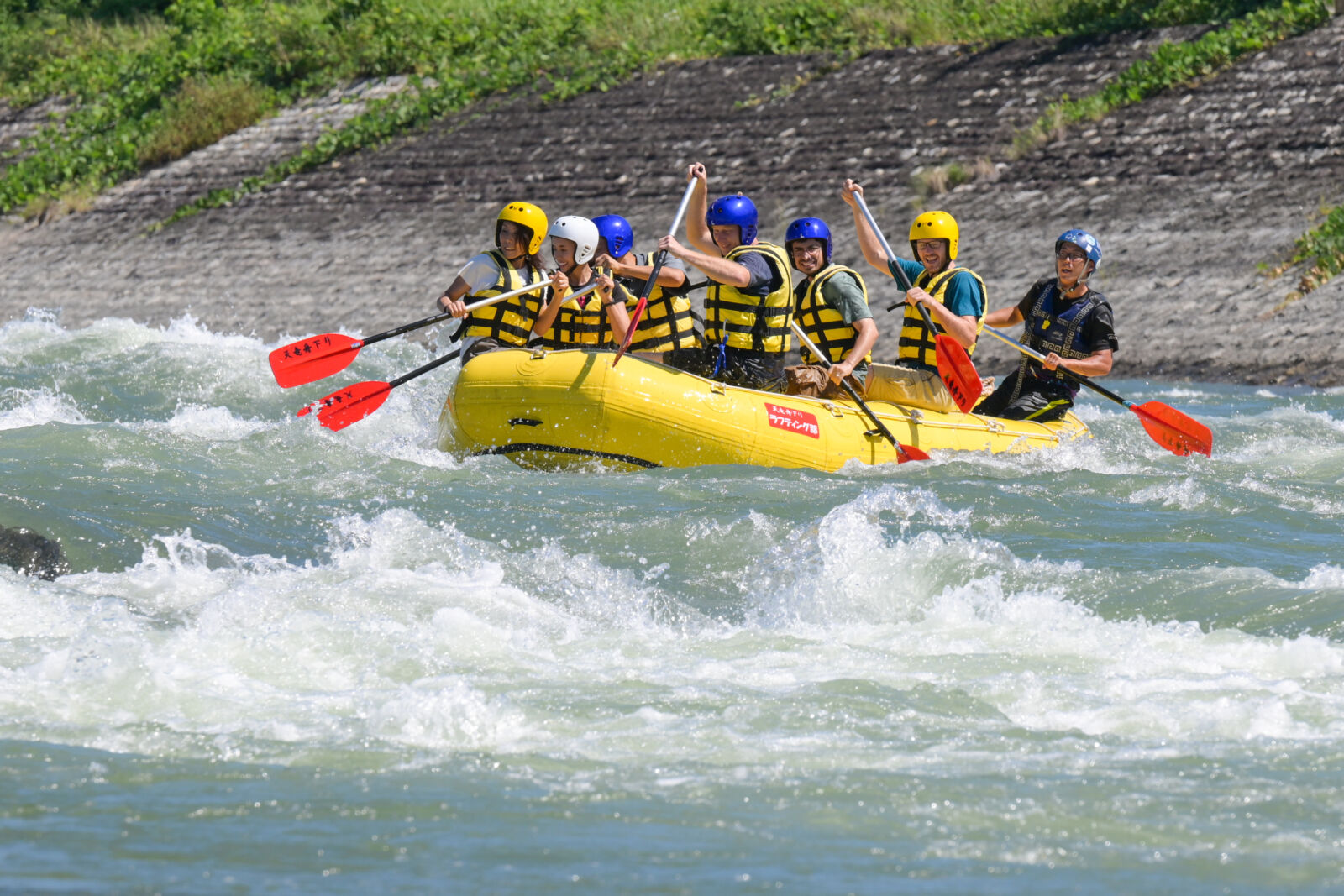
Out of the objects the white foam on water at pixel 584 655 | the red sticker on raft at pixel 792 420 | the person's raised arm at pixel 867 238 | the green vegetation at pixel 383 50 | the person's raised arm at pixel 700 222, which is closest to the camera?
the white foam on water at pixel 584 655

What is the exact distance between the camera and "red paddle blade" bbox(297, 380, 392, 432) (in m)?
9.09

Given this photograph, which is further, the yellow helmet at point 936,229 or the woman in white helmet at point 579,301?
the yellow helmet at point 936,229

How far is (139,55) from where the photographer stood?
27594 mm

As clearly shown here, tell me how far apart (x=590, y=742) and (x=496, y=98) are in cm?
1881

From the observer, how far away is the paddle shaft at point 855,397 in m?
8.55

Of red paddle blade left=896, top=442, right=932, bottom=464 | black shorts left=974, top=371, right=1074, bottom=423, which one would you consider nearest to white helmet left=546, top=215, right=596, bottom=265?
red paddle blade left=896, top=442, right=932, bottom=464

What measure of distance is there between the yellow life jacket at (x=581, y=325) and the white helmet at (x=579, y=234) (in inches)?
19.7

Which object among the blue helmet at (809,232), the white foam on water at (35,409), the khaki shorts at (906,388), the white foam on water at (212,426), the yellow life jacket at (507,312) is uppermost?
the blue helmet at (809,232)

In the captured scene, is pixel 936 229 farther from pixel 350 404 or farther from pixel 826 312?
pixel 350 404

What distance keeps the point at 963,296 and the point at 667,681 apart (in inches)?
175

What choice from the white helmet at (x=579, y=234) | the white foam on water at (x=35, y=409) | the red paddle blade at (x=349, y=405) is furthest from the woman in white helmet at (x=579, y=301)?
the white foam on water at (x=35, y=409)

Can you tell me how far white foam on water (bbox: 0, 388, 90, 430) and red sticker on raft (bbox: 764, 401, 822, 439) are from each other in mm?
4227

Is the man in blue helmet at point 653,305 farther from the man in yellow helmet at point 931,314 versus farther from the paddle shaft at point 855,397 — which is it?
the man in yellow helmet at point 931,314

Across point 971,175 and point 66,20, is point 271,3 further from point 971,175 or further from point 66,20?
point 971,175
